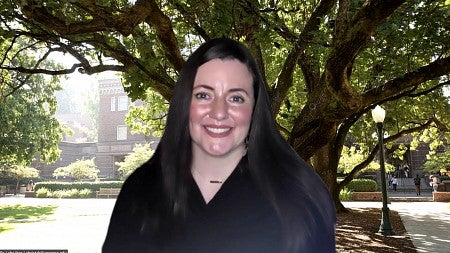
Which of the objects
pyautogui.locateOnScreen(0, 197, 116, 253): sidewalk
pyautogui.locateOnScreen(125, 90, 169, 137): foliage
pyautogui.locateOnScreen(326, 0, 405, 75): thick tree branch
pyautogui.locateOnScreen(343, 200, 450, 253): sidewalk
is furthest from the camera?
pyautogui.locateOnScreen(125, 90, 169, 137): foliage

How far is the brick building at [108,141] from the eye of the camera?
179 feet

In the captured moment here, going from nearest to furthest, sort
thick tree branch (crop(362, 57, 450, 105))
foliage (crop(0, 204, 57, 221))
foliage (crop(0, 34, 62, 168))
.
Result: thick tree branch (crop(362, 57, 450, 105)), foliage (crop(0, 204, 57, 221)), foliage (crop(0, 34, 62, 168))

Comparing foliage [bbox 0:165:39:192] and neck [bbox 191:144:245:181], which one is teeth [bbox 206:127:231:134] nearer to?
neck [bbox 191:144:245:181]

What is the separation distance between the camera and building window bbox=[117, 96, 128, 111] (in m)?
57.1

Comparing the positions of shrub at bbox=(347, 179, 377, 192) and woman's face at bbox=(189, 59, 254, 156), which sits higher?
woman's face at bbox=(189, 59, 254, 156)

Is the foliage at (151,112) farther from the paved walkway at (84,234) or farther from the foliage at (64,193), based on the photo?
the foliage at (64,193)

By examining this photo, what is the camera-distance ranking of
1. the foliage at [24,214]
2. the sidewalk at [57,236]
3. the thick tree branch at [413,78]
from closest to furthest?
1. the thick tree branch at [413,78]
2. the sidewalk at [57,236]
3. the foliage at [24,214]

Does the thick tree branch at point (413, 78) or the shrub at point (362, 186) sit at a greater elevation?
the thick tree branch at point (413, 78)

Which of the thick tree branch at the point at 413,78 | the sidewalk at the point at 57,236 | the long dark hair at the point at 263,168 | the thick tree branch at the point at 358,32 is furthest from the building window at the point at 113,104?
the long dark hair at the point at 263,168

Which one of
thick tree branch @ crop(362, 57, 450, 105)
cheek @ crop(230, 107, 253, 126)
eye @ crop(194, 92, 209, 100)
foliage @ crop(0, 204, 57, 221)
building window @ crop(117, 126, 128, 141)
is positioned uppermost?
building window @ crop(117, 126, 128, 141)

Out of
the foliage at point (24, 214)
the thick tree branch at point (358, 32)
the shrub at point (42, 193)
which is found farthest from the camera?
the shrub at point (42, 193)

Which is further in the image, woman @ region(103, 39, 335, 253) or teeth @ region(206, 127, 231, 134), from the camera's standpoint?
teeth @ region(206, 127, 231, 134)

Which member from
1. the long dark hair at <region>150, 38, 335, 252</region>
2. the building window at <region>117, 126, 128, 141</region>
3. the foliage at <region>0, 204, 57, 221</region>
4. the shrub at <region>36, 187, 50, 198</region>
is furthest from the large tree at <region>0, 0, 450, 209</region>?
the building window at <region>117, 126, 128, 141</region>

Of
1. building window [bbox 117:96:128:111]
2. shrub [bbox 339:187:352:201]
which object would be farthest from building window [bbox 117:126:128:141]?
shrub [bbox 339:187:352:201]
